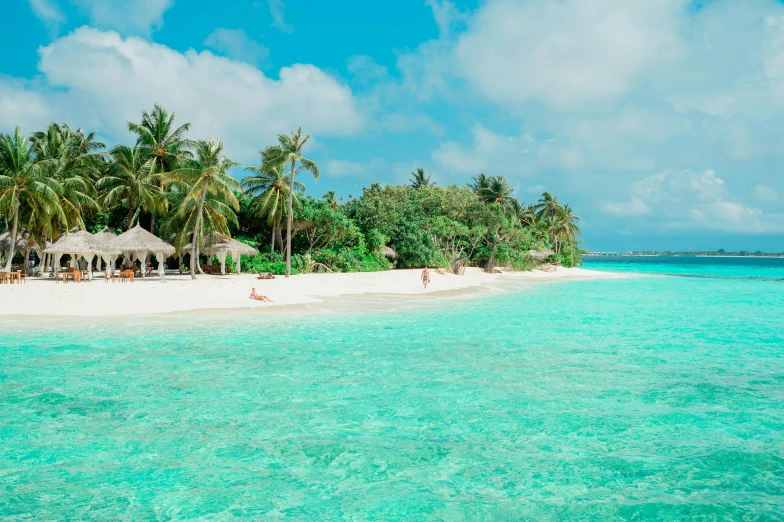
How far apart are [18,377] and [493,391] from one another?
808 centimetres

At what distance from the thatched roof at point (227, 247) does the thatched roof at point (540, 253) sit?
105 ft

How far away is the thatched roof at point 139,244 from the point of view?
26625mm

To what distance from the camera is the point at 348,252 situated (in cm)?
3566

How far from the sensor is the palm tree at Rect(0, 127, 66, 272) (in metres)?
24.7

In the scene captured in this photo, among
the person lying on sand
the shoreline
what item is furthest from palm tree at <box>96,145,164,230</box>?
the person lying on sand

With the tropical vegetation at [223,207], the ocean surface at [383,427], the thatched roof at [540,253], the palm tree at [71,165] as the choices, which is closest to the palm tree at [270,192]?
the tropical vegetation at [223,207]

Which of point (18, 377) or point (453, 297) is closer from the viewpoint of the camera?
point (18, 377)

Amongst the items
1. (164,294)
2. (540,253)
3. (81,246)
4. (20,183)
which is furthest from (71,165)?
(540,253)

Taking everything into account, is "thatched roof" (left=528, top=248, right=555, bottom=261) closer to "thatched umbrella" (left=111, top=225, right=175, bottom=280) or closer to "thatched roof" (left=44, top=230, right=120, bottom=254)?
"thatched umbrella" (left=111, top=225, right=175, bottom=280)

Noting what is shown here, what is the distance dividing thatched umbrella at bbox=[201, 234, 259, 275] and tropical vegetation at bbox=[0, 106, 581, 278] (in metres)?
0.55

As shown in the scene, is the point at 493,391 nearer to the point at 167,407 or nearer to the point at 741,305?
the point at 167,407

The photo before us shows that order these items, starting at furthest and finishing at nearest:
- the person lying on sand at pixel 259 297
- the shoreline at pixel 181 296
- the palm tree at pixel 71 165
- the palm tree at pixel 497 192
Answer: the palm tree at pixel 497 192 → the palm tree at pixel 71 165 → the person lying on sand at pixel 259 297 → the shoreline at pixel 181 296

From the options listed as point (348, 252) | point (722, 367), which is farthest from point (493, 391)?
point (348, 252)

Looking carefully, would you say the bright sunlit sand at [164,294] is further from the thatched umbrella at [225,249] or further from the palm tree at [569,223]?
the palm tree at [569,223]
